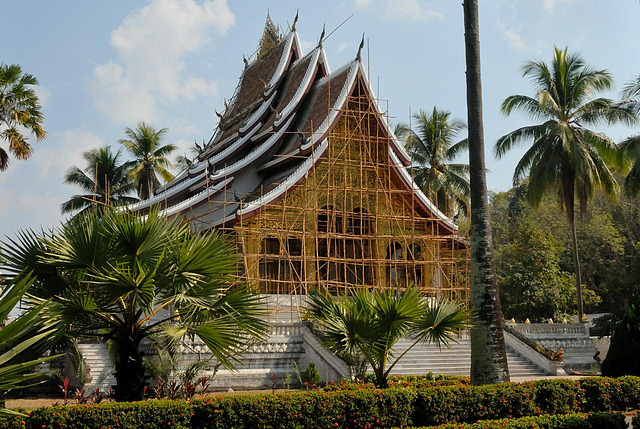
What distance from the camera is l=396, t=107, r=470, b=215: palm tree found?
32.2 meters

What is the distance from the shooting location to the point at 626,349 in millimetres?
12219

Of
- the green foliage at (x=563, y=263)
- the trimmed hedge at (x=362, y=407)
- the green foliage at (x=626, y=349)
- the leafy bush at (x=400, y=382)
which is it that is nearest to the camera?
the trimmed hedge at (x=362, y=407)

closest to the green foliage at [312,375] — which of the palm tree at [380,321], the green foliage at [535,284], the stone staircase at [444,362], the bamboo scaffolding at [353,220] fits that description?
the stone staircase at [444,362]

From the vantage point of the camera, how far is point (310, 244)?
23.6m

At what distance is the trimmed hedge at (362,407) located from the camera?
7.80 meters

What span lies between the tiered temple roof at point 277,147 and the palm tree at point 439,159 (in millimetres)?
6244

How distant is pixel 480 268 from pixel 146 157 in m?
26.9

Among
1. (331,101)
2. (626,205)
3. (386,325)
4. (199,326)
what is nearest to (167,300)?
(199,326)

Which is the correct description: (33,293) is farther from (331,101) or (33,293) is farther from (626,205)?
(626,205)

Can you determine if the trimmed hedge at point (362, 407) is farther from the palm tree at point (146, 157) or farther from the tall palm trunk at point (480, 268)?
the palm tree at point (146, 157)

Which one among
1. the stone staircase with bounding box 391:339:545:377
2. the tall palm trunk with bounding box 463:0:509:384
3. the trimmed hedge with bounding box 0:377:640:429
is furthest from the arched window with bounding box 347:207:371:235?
the trimmed hedge with bounding box 0:377:640:429

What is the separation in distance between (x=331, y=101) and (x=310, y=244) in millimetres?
5565

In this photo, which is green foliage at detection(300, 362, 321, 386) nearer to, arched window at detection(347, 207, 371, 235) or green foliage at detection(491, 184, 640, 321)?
arched window at detection(347, 207, 371, 235)

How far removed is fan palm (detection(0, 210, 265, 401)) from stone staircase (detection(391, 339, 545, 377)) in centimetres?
857
